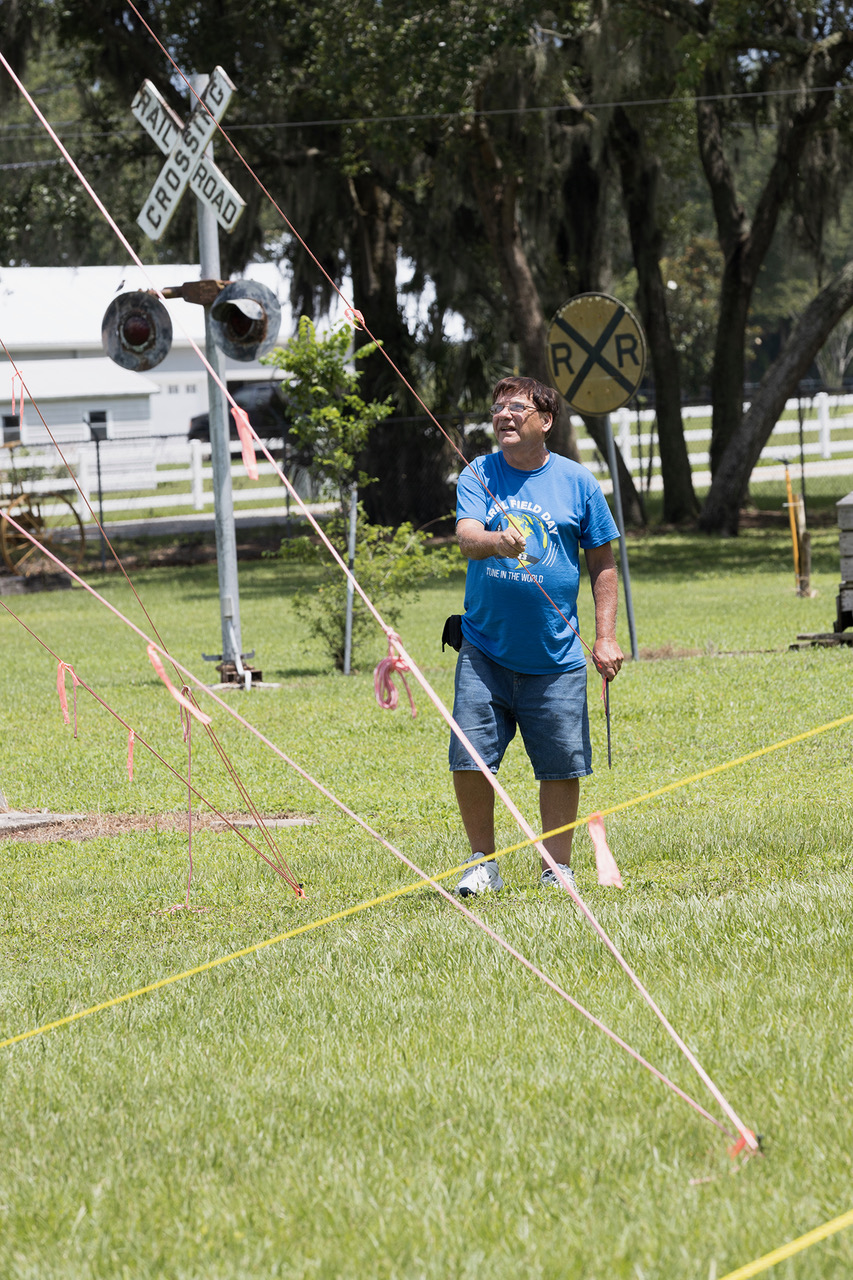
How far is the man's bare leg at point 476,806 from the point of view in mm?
5078

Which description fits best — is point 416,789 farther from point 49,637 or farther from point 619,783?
point 49,637

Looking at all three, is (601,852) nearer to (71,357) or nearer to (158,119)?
(158,119)

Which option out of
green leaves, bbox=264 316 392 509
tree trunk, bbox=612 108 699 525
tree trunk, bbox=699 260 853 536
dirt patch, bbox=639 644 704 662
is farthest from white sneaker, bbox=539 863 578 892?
tree trunk, bbox=612 108 699 525

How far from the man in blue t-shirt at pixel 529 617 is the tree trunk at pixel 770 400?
17470 millimetres

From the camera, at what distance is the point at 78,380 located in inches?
1693

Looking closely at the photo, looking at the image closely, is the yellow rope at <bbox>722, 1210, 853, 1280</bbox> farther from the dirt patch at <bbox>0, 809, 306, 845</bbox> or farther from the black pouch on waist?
the dirt patch at <bbox>0, 809, 306, 845</bbox>

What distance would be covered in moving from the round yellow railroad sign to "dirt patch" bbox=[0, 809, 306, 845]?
4.61m

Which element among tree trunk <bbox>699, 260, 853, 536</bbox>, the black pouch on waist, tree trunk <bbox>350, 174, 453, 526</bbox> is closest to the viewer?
the black pouch on waist

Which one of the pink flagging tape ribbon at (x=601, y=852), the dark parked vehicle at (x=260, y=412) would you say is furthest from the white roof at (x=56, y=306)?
the pink flagging tape ribbon at (x=601, y=852)

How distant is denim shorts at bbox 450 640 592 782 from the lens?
498cm

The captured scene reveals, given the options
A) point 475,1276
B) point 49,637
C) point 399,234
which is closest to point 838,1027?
point 475,1276

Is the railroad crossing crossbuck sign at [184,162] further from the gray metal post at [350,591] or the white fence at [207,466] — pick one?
the white fence at [207,466]

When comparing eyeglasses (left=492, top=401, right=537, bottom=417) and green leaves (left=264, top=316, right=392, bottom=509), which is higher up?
green leaves (left=264, top=316, right=392, bottom=509)

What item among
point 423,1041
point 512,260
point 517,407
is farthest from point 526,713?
point 512,260
